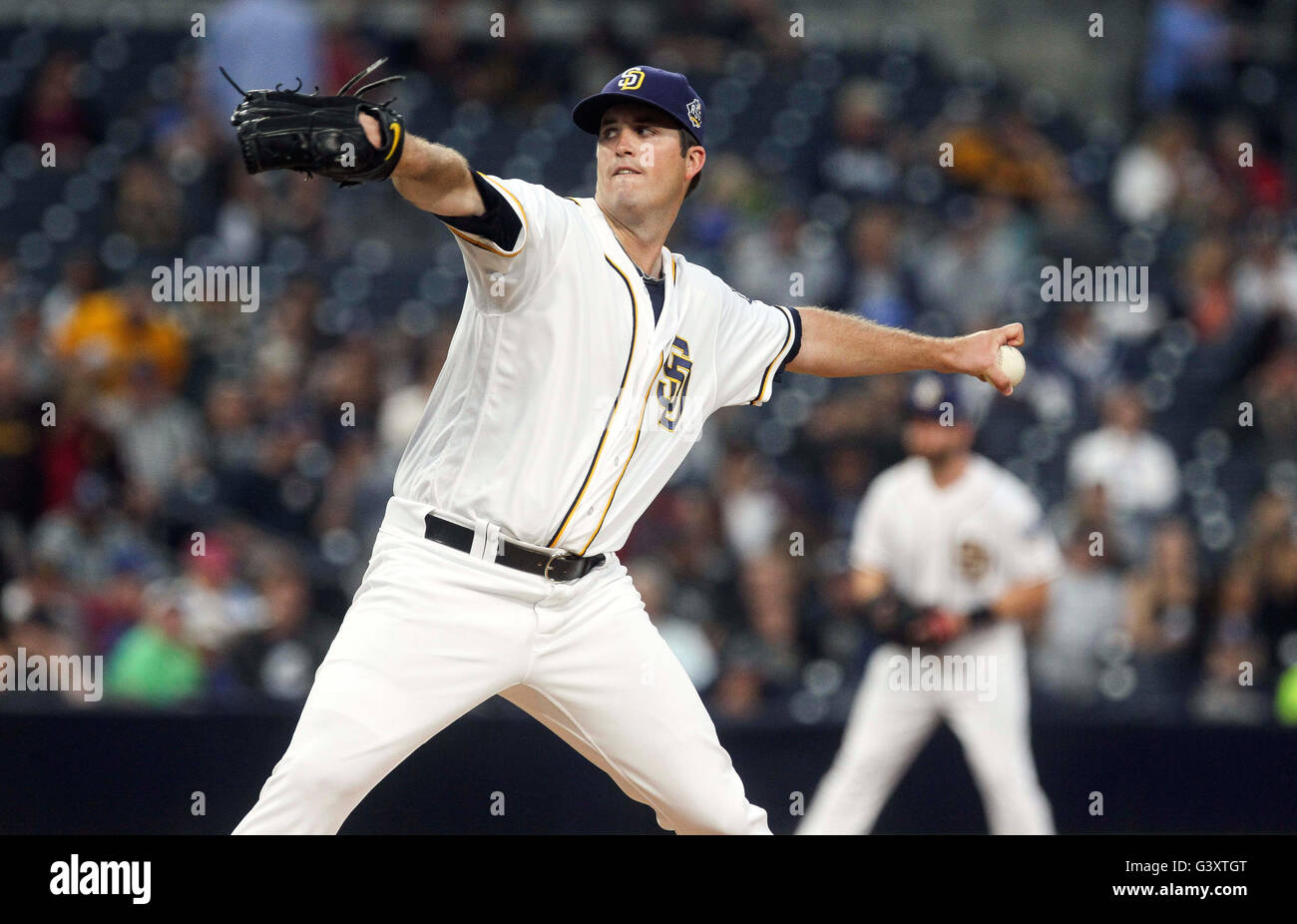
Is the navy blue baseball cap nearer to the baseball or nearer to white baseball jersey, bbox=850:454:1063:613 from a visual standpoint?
the baseball

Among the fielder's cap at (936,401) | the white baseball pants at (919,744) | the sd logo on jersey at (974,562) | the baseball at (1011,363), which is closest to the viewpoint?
the baseball at (1011,363)

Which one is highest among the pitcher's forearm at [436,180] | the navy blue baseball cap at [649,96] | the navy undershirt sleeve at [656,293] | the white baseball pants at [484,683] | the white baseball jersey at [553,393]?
the navy blue baseball cap at [649,96]

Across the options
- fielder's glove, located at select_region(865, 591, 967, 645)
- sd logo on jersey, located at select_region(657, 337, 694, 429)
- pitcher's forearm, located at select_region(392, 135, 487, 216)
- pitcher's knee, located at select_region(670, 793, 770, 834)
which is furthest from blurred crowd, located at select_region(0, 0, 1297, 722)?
pitcher's forearm, located at select_region(392, 135, 487, 216)

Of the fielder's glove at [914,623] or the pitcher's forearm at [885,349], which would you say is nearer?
the pitcher's forearm at [885,349]

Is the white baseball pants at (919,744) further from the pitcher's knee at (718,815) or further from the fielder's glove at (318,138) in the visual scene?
the fielder's glove at (318,138)

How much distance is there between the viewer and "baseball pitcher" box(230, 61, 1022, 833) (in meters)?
3.59

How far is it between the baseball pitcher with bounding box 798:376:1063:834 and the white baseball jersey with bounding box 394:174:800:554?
7.38 ft

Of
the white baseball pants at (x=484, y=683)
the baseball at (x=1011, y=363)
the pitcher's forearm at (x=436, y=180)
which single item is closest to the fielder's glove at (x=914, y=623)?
the baseball at (x=1011, y=363)

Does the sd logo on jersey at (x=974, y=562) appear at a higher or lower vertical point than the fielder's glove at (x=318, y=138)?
lower

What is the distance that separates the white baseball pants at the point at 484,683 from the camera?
356cm

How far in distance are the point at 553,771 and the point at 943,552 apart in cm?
Answer: 168

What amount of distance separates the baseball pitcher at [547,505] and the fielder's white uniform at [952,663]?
6.72ft

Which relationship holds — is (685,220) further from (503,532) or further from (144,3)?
(503,532)

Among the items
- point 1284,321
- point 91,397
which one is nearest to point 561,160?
point 91,397
